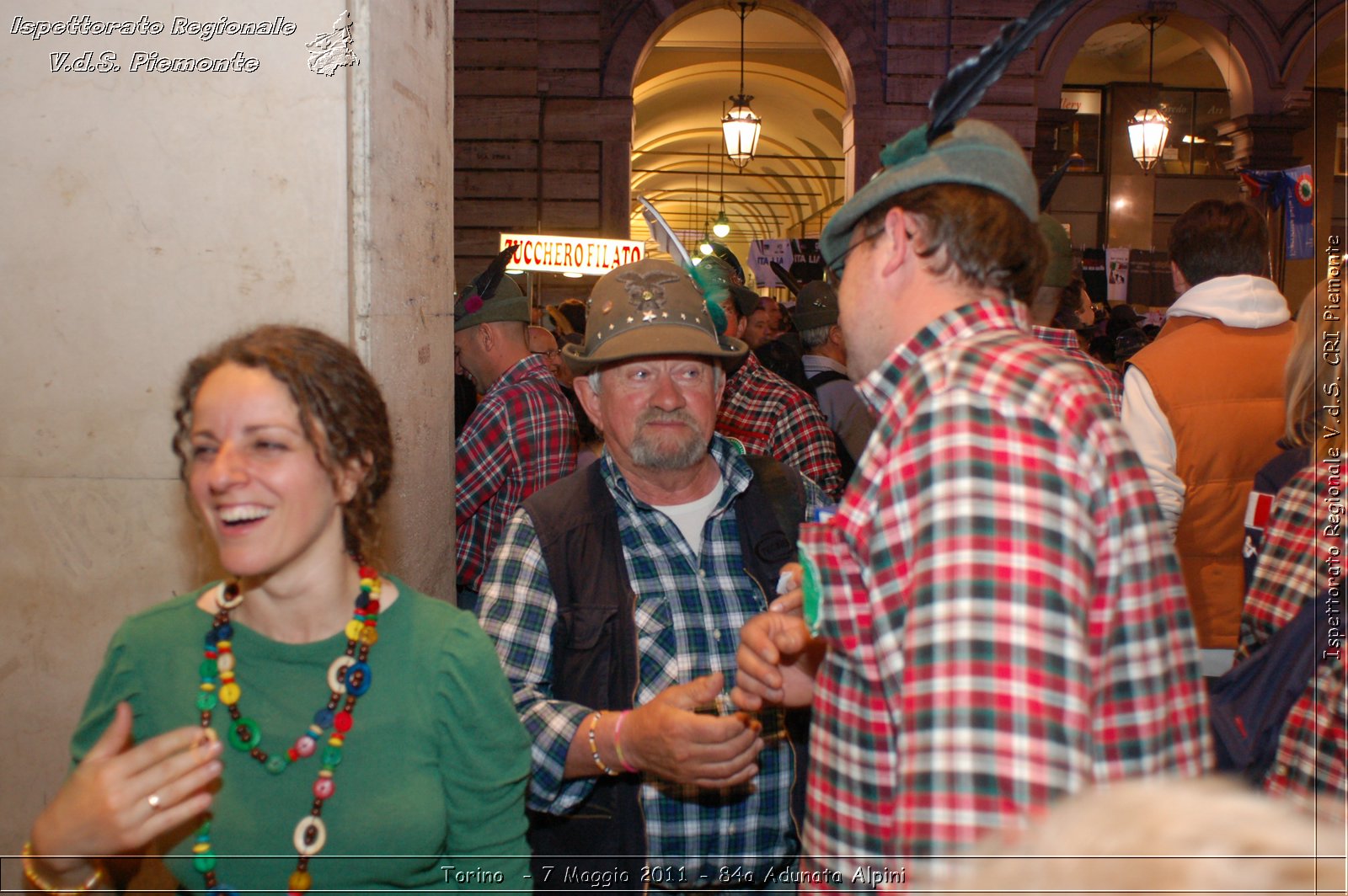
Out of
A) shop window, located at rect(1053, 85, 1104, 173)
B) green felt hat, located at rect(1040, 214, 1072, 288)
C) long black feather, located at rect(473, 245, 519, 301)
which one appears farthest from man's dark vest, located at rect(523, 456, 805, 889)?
shop window, located at rect(1053, 85, 1104, 173)

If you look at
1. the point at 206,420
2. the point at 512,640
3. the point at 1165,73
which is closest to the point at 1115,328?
the point at 512,640

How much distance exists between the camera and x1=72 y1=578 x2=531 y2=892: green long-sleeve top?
6.36ft

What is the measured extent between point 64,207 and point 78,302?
24cm

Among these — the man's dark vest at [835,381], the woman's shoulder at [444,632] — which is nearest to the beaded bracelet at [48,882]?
the woman's shoulder at [444,632]

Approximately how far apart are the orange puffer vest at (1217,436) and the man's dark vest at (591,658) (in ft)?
6.48

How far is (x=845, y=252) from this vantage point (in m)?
1.91

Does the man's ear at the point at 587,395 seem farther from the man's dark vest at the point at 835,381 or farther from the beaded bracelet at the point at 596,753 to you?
the man's dark vest at the point at 835,381

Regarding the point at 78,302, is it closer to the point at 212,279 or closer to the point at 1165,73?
the point at 212,279

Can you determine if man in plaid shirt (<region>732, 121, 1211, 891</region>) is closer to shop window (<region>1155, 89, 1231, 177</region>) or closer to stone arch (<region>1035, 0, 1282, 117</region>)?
stone arch (<region>1035, 0, 1282, 117</region>)

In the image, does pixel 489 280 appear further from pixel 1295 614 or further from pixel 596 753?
pixel 1295 614

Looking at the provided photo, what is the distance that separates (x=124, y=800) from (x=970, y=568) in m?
1.37

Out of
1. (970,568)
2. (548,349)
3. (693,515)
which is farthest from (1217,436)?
(548,349)

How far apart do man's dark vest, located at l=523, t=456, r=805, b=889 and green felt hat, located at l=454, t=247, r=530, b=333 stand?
8.84ft

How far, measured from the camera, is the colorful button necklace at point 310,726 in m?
1.92
